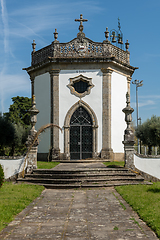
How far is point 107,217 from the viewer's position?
6727mm

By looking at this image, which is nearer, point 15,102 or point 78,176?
point 78,176

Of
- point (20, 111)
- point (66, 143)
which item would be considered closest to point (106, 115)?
point (66, 143)

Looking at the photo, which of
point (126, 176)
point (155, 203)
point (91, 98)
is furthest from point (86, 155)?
point (155, 203)

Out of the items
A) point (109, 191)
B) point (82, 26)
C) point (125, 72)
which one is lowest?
point (109, 191)

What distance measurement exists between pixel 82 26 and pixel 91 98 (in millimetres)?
A: 5517

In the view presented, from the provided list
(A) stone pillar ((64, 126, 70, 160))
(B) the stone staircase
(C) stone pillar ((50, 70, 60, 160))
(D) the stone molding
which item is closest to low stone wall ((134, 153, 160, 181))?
(B) the stone staircase

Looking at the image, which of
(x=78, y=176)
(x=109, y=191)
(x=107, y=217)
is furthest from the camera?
(x=78, y=176)

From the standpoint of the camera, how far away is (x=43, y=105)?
20938 millimetres

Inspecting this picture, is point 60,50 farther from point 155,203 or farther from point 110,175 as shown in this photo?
point 155,203

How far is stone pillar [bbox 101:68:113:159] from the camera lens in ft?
63.7

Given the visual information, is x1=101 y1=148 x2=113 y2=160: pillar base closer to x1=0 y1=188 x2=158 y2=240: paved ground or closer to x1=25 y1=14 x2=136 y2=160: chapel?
x1=25 y1=14 x2=136 y2=160: chapel

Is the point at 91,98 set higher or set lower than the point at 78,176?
higher

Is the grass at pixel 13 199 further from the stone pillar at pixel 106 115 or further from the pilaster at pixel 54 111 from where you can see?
the stone pillar at pixel 106 115

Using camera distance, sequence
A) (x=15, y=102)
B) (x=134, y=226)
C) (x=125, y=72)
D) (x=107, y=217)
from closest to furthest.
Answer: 1. (x=134, y=226)
2. (x=107, y=217)
3. (x=125, y=72)
4. (x=15, y=102)
